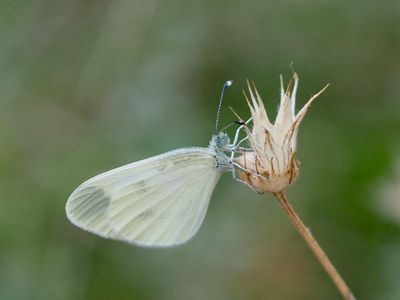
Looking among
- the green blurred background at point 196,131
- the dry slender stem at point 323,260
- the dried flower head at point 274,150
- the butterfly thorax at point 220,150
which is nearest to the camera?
the dry slender stem at point 323,260

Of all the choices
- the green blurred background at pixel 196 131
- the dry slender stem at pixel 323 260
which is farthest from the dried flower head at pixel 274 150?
the green blurred background at pixel 196 131

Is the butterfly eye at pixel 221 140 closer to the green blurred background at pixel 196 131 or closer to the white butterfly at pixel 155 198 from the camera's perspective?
the white butterfly at pixel 155 198

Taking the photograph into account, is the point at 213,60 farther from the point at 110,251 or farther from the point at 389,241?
the point at 389,241

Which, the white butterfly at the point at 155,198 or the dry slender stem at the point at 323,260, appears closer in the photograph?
the dry slender stem at the point at 323,260

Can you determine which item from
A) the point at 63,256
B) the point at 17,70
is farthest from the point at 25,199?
the point at 17,70

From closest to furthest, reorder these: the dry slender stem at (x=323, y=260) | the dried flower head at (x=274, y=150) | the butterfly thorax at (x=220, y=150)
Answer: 1. the dry slender stem at (x=323, y=260)
2. the dried flower head at (x=274, y=150)
3. the butterfly thorax at (x=220, y=150)

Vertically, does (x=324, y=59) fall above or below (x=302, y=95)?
above

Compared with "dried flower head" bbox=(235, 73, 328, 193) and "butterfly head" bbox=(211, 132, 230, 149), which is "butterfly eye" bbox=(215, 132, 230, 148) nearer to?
"butterfly head" bbox=(211, 132, 230, 149)

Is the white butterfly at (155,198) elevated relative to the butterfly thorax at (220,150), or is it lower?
lower
